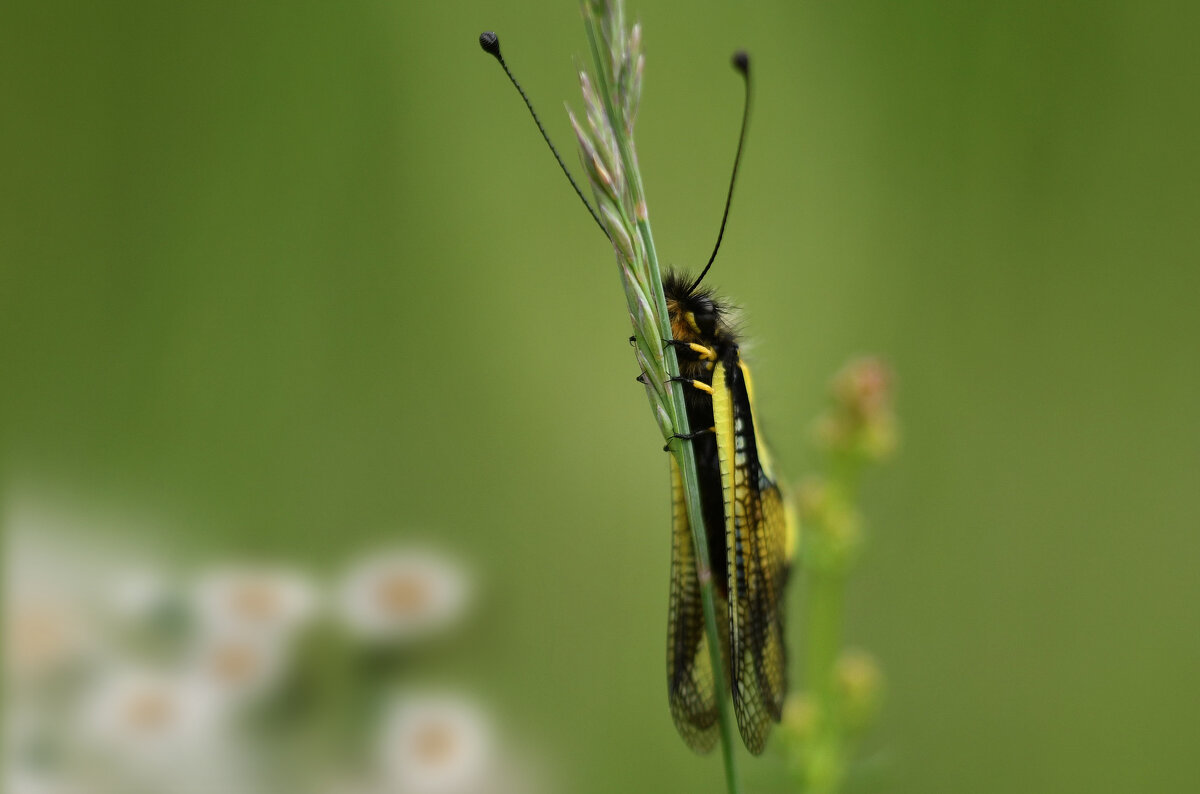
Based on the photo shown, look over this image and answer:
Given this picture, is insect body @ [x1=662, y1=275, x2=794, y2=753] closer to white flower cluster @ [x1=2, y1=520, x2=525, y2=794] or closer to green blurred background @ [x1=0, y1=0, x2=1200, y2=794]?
white flower cluster @ [x1=2, y1=520, x2=525, y2=794]

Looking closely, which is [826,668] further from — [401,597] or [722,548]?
[401,597]

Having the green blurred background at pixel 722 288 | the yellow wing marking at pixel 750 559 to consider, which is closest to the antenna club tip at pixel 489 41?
the yellow wing marking at pixel 750 559

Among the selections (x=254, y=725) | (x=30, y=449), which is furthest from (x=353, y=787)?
(x=30, y=449)

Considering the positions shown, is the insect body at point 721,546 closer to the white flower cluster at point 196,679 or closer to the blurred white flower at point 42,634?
the white flower cluster at point 196,679

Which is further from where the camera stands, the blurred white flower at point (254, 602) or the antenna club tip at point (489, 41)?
the blurred white flower at point (254, 602)

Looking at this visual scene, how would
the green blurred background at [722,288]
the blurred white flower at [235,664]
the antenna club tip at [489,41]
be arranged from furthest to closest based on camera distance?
the green blurred background at [722,288]
the blurred white flower at [235,664]
the antenna club tip at [489,41]

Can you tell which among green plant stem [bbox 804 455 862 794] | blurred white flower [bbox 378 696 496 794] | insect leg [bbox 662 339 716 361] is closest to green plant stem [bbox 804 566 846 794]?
green plant stem [bbox 804 455 862 794]

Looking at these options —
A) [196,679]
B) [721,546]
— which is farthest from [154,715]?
[721,546]
